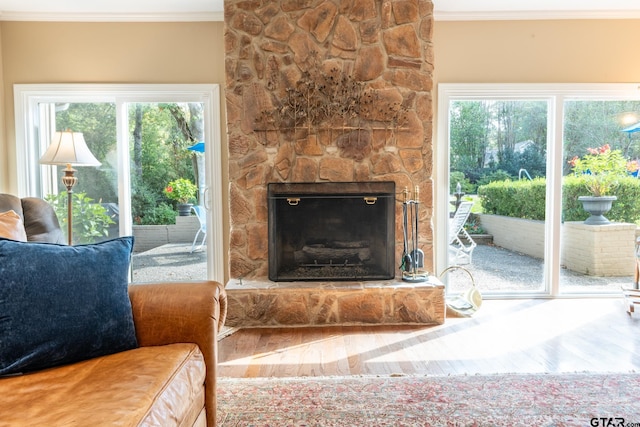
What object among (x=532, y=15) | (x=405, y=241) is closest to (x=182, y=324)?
(x=405, y=241)

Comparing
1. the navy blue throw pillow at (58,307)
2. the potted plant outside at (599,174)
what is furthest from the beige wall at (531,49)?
the navy blue throw pillow at (58,307)

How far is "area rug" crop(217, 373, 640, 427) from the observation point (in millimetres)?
2061

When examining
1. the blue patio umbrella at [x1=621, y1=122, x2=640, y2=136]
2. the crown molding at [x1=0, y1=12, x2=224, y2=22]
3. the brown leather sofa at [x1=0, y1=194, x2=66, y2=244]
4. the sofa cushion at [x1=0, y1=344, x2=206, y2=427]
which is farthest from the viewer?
the blue patio umbrella at [x1=621, y1=122, x2=640, y2=136]

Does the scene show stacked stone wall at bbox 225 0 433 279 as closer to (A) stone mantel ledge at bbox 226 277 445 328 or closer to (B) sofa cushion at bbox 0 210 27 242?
(A) stone mantel ledge at bbox 226 277 445 328

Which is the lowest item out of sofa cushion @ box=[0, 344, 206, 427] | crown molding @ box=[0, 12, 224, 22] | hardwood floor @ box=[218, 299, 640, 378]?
hardwood floor @ box=[218, 299, 640, 378]

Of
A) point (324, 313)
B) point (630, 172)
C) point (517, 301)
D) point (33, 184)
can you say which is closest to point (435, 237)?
point (517, 301)

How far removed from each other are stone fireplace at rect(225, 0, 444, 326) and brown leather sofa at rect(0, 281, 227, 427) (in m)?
1.99

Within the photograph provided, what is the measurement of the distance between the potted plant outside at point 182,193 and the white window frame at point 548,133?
2241 mm

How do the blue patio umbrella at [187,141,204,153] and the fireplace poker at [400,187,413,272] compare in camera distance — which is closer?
the fireplace poker at [400,187,413,272]

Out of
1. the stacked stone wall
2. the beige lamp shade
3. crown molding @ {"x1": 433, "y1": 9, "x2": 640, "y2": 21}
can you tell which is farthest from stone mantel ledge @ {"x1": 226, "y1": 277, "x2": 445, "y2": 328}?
crown molding @ {"x1": 433, "y1": 9, "x2": 640, "y2": 21}

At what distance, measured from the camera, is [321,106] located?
375 cm

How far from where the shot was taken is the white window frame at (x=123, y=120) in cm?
411

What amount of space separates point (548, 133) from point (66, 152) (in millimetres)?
4092

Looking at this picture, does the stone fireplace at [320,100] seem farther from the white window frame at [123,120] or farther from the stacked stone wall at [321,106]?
the white window frame at [123,120]
